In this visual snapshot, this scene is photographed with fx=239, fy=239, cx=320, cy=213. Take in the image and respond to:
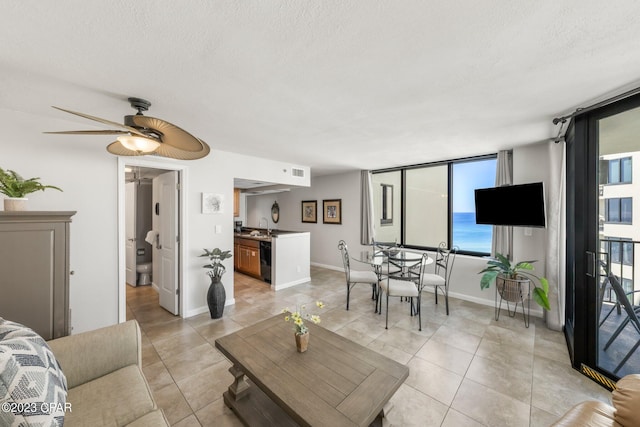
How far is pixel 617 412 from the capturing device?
1.10 m

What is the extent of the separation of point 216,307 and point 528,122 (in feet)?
14.3

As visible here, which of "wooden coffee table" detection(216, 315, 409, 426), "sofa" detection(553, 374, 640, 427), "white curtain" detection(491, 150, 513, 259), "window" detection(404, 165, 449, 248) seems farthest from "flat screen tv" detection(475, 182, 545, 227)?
"wooden coffee table" detection(216, 315, 409, 426)

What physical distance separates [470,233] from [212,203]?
438 centimetres

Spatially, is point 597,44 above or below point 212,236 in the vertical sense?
above

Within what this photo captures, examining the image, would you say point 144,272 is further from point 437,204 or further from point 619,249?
point 619,249

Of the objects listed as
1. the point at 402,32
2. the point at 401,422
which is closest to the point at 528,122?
the point at 402,32

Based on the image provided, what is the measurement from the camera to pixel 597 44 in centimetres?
135

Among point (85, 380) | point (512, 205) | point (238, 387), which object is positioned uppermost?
point (512, 205)

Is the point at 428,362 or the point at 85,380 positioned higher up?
the point at 85,380

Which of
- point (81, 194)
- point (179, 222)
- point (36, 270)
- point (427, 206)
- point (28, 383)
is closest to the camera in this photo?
point (28, 383)

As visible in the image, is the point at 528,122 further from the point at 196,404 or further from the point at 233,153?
the point at 196,404

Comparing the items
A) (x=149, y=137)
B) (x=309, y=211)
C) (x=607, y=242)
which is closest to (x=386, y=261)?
(x=607, y=242)

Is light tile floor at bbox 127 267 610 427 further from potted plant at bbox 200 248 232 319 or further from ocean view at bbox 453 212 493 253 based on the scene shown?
ocean view at bbox 453 212 493 253

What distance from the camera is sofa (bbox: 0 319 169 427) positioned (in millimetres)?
937
